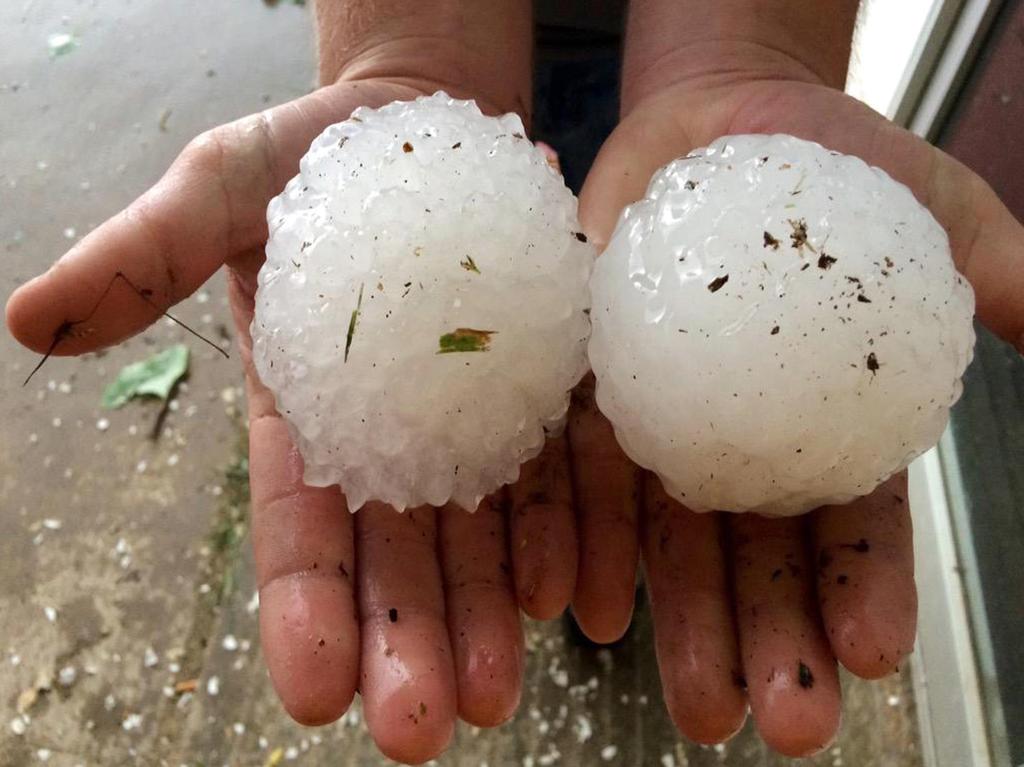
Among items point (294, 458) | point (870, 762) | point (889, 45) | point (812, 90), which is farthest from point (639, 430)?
point (889, 45)

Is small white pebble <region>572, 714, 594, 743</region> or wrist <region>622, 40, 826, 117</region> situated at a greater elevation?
wrist <region>622, 40, 826, 117</region>

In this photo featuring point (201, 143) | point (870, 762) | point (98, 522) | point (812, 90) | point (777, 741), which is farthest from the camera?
point (98, 522)

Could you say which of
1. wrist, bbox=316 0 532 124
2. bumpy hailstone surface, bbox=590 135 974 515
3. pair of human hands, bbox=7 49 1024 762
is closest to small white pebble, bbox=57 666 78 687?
pair of human hands, bbox=7 49 1024 762

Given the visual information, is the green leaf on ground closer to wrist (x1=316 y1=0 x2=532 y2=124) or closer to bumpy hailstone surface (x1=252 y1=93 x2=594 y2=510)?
wrist (x1=316 y1=0 x2=532 y2=124)

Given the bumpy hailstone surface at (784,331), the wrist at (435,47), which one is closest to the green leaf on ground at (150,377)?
the wrist at (435,47)

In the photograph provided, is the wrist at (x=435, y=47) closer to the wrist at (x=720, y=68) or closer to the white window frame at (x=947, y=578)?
the wrist at (x=720, y=68)

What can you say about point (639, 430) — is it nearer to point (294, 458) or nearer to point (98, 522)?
point (294, 458)
